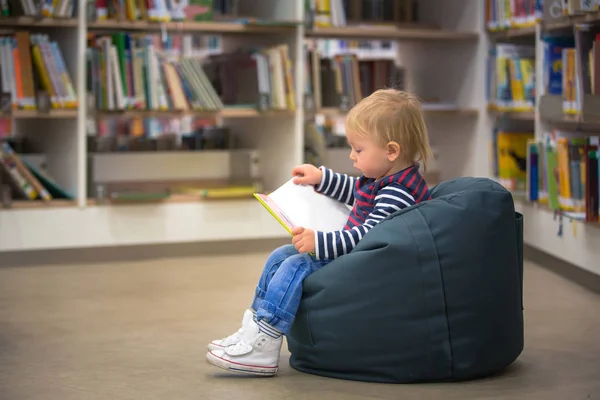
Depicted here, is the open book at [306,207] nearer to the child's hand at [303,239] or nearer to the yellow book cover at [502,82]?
the child's hand at [303,239]

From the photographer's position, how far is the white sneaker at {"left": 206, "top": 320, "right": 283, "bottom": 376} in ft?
7.98

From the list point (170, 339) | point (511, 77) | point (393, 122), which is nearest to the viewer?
point (393, 122)

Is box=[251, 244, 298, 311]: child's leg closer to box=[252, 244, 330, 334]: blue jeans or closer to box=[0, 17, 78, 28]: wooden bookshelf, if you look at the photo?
box=[252, 244, 330, 334]: blue jeans

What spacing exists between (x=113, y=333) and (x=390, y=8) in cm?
301

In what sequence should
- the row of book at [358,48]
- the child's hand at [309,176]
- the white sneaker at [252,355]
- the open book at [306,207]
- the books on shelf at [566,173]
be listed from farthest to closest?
the row of book at [358,48], the books on shelf at [566,173], the child's hand at [309,176], the open book at [306,207], the white sneaker at [252,355]

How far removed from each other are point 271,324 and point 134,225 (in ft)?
7.20

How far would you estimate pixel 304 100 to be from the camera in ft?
15.6

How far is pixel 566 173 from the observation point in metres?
3.90

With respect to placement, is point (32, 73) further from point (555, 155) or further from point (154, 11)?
point (555, 155)

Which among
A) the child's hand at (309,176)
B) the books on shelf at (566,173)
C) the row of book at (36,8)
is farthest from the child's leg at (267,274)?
the row of book at (36,8)

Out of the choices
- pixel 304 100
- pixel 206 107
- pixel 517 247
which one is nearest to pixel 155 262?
pixel 206 107

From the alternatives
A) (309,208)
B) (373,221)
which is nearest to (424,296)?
(373,221)

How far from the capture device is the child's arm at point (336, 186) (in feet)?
8.74

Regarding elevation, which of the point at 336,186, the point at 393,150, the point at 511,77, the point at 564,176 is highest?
the point at 511,77
